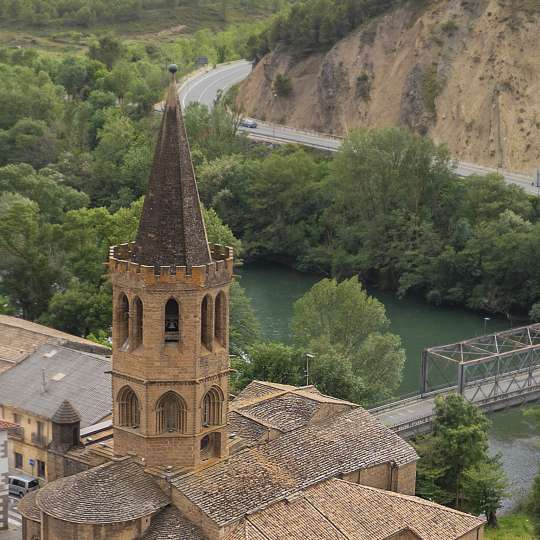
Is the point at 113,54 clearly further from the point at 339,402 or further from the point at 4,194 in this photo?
the point at 339,402

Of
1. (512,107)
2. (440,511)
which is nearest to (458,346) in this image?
(440,511)

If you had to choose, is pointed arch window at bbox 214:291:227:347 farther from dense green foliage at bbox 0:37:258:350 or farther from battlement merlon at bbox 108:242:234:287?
dense green foliage at bbox 0:37:258:350

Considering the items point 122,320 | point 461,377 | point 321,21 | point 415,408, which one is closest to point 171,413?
point 122,320

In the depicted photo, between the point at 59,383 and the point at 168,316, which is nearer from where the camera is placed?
the point at 168,316

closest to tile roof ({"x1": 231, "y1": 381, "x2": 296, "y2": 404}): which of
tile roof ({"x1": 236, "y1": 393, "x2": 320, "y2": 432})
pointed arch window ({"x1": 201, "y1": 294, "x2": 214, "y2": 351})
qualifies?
tile roof ({"x1": 236, "y1": 393, "x2": 320, "y2": 432})

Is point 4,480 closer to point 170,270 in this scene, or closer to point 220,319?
point 220,319

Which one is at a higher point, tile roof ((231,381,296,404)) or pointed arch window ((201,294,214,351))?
pointed arch window ((201,294,214,351))
